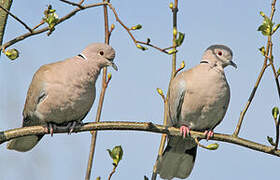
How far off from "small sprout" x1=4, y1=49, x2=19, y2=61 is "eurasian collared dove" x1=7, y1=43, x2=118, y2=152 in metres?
1.31

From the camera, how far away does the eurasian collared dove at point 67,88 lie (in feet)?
13.9

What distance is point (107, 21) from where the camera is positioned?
12.0ft

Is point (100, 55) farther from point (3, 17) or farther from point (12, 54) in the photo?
point (12, 54)

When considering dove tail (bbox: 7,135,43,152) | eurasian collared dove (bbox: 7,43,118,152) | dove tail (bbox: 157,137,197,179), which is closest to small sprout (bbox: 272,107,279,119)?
eurasian collared dove (bbox: 7,43,118,152)

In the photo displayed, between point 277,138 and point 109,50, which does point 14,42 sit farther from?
point 277,138

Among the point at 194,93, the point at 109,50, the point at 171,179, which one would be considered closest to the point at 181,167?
the point at 171,179

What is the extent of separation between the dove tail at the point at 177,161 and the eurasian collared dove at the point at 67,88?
3.96ft

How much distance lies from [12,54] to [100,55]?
1643 millimetres

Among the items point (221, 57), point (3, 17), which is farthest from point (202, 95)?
point (3, 17)

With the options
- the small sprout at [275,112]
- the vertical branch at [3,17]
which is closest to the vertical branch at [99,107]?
the vertical branch at [3,17]

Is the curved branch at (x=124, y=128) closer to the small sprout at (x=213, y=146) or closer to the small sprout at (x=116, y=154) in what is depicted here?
the small sprout at (x=116, y=154)

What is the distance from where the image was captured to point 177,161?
17.3 feet

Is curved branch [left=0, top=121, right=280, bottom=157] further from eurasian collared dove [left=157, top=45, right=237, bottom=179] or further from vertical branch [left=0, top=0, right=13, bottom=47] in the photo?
eurasian collared dove [left=157, top=45, right=237, bottom=179]

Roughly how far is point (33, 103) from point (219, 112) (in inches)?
75.8
